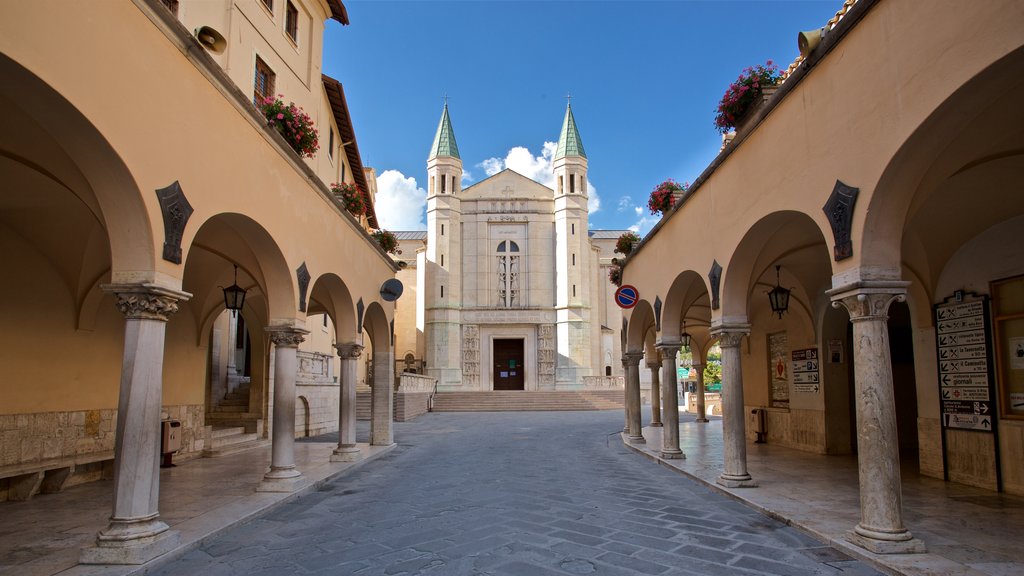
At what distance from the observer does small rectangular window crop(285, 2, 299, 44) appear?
17.1 metres

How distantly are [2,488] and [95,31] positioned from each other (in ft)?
22.9

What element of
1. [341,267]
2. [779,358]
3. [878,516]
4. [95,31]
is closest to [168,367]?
[341,267]

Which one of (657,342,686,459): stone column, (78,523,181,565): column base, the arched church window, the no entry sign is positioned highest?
the arched church window

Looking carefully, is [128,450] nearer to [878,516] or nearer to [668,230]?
[878,516]

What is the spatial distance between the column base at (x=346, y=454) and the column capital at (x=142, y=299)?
7.20 m

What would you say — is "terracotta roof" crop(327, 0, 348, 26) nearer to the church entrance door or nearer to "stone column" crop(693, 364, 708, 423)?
"stone column" crop(693, 364, 708, 423)

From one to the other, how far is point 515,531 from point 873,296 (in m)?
4.20

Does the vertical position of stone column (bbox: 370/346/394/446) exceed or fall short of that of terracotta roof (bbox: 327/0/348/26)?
it falls short

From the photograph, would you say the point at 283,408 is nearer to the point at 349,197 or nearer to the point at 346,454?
the point at 346,454

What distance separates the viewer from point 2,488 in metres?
8.66

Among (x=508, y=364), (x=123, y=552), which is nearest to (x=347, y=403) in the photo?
(x=123, y=552)

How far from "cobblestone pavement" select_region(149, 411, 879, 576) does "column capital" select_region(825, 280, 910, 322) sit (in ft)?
7.20

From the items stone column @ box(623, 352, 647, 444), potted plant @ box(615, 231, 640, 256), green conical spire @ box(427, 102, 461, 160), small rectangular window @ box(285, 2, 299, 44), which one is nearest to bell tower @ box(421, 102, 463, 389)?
green conical spire @ box(427, 102, 461, 160)

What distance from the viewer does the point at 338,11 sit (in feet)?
64.9
